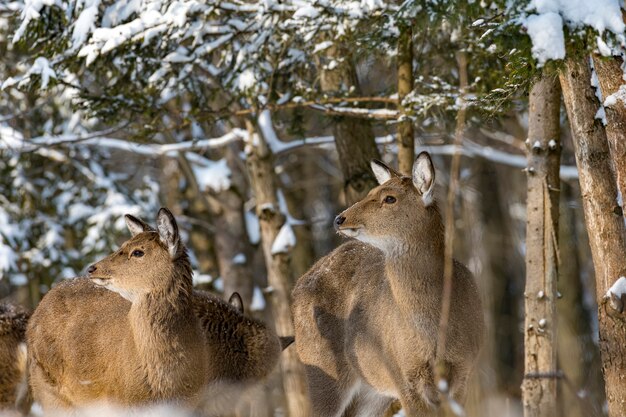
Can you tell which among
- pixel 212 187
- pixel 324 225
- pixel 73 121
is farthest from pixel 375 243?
pixel 324 225

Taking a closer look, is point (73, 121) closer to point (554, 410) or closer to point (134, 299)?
point (134, 299)

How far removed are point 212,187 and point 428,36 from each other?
601 centimetres

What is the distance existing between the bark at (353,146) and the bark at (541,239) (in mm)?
2682

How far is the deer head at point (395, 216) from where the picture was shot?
7.45 metres

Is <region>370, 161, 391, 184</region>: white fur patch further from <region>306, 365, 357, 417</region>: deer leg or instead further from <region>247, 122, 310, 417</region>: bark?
<region>247, 122, 310, 417</region>: bark

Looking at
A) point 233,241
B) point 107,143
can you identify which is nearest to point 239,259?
point 233,241

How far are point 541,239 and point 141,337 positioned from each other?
355cm

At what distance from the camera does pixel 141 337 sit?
7.96 meters

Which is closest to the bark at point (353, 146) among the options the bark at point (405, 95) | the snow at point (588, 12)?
the bark at point (405, 95)

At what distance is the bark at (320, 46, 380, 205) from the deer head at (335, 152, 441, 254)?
3377 mm

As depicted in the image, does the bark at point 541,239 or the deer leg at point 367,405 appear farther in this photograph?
the deer leg at point 367,405

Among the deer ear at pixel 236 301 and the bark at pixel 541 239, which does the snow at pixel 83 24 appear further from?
the bark at pixel 541 239

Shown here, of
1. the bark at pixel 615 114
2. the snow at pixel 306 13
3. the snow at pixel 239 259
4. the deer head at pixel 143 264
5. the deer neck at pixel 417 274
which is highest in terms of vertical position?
the bark at pixel 615 114

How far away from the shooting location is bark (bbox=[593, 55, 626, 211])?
6.21 meters
